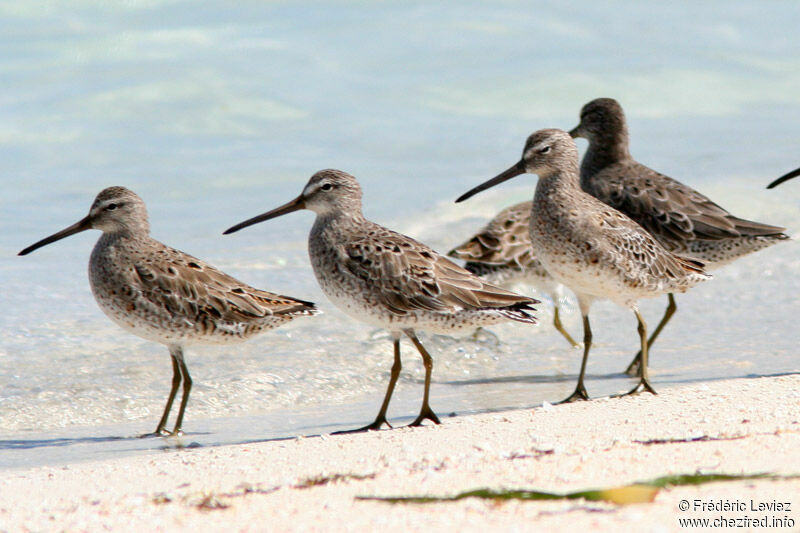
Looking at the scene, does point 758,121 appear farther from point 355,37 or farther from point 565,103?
point 355,37

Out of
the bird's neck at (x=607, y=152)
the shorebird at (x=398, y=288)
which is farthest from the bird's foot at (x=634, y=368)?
the bird's neck at (x=607, y=152)

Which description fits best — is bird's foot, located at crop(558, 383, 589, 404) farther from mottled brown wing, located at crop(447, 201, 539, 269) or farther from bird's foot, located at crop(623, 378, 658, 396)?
mottled brown wing, located at crop(447, 201, 539, 269)

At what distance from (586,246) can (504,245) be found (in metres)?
2.53

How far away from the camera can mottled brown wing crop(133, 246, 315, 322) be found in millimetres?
7047

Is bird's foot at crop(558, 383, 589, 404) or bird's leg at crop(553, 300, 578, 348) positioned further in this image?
bird's leg at crop(553, 300, 578, 348)

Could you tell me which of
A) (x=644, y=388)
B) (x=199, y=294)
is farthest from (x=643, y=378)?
(x=199, y=294)

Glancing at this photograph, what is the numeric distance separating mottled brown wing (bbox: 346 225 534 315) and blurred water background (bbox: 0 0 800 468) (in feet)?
2.80

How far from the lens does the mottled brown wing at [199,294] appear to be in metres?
7.05

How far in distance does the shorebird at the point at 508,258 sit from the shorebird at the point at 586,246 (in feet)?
6.29

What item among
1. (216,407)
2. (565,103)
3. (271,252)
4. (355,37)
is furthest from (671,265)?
(355,37)

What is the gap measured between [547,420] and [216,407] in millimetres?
2506

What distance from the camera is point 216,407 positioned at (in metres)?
7.67

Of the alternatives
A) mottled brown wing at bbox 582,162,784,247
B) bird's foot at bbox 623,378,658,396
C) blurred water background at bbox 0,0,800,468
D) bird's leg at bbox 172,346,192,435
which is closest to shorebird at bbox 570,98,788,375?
mottled brown wing at bbox 582,162,784,247

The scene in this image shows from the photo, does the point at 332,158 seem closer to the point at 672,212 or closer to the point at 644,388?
the point at 672,212
